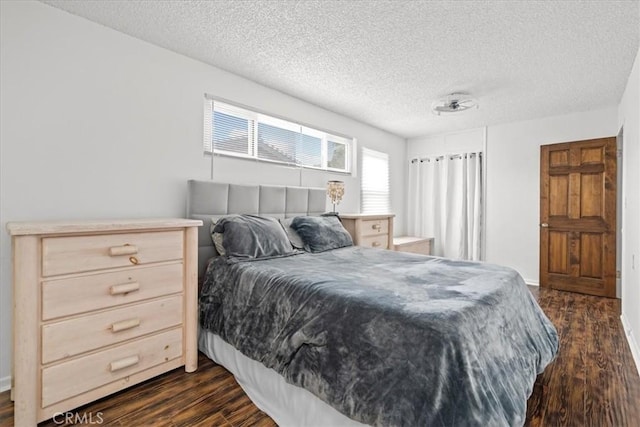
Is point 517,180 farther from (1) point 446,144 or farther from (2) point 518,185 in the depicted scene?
(1) point 446,144

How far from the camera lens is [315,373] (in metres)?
1.50

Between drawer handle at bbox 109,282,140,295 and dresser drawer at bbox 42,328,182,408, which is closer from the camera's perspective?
dresser drawer at bbox 42,328,182,408

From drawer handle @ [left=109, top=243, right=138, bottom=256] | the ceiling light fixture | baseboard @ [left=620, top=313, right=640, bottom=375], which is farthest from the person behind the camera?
the ceiling light fixture

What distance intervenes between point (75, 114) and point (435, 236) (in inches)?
202

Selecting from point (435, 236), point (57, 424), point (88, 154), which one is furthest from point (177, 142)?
point (435, 236)

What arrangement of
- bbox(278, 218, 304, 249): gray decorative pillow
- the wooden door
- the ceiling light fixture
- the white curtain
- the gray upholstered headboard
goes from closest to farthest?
the gray upholstered headboard, bbox(278, 218, 304, 249): gray decorative pillow, the ceiling light fixture, the wooden door, the white curtain

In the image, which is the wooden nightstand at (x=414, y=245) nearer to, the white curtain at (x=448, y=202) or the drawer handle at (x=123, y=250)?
the white curtain at (x=448, y=202)

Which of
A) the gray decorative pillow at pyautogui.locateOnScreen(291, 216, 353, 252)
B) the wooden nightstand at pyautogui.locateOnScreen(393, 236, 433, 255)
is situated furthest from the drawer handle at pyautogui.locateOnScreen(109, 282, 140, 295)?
the wooden nightstand at pyautogui.locateOnScreen(393, 236, 433, 255)

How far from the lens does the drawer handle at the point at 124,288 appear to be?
1802 mm

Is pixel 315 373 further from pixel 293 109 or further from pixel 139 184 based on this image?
pixel 293 109

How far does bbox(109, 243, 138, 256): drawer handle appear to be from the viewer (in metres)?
1.79

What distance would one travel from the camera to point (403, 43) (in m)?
2.46

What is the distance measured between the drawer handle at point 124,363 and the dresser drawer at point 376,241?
8.14 feet

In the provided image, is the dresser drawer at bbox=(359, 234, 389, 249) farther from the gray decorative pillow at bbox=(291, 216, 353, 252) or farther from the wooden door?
the wooden door
